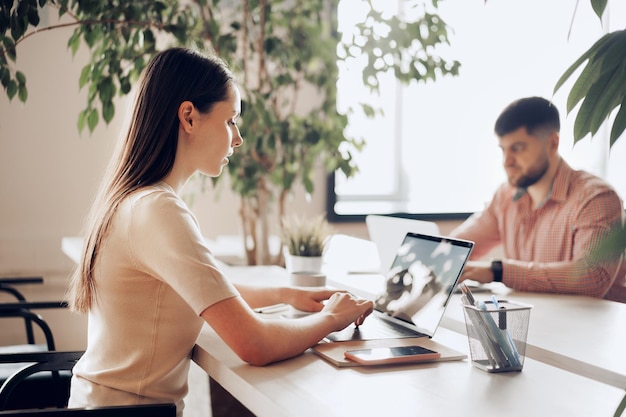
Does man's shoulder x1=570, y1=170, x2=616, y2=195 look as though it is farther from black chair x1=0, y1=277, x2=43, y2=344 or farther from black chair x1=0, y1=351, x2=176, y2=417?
black chair x1=0, y1=277, x2=43, y2=344

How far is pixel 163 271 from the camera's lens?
1.36 metres

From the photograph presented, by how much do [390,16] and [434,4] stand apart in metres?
0.18

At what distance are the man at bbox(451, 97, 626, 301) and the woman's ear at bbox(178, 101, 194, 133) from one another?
1.10 meters

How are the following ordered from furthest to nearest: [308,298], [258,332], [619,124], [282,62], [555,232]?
[282,62] < [555,232] < [308,298] < [258,332] < [619,124]

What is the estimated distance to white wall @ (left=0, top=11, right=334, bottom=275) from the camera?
3799mm

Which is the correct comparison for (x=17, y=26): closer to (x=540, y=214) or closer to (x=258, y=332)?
(x=258, y=332)

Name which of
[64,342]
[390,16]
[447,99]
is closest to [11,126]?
[64,342]

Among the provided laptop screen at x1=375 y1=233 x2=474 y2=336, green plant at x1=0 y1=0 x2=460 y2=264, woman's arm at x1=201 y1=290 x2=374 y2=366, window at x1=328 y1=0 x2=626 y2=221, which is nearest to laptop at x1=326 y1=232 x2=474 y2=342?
laptop screen at x1=375 y1=233 x2=474 y2=336

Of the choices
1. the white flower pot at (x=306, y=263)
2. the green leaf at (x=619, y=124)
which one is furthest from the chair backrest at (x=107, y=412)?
the white flower pot at (x=306, y=263)

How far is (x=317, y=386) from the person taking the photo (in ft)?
4.09

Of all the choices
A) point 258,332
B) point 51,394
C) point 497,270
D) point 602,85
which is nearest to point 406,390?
point 258,332

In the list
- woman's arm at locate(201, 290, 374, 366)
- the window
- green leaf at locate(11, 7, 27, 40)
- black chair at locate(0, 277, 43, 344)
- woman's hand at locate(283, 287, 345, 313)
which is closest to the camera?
woman's arm at locate(201, 290, 374, 366)

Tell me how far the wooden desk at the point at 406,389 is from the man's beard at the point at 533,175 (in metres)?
1.36

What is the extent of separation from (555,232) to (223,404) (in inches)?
54.1
